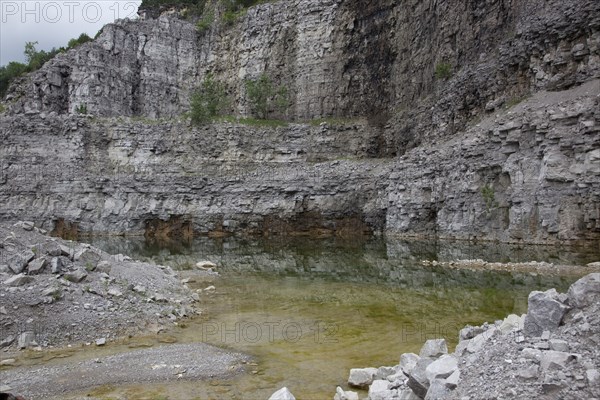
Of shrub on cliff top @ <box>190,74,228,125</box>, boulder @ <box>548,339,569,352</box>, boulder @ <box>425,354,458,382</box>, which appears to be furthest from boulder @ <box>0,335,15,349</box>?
shrub on cliff top @ <box>190,74,228,125</box>

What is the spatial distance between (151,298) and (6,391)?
6.62 metres

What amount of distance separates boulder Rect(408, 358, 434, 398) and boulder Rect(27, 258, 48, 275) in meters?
11.2

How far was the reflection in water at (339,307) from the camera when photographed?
971cm

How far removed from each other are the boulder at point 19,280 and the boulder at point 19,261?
825mm

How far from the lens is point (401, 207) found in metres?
42.1

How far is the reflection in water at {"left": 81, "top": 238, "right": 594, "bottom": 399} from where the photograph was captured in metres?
9.71

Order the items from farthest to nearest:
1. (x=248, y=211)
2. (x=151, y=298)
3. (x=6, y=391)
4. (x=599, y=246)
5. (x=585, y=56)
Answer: (x=248, y=211) → (x=585, y=56) → (x=599, y=246) → (x=151, y=298) → (x=6, y=391)

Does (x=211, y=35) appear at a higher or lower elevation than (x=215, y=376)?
higher

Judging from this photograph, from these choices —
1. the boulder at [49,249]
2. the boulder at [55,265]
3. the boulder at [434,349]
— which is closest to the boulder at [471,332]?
the boulder at [434,349]

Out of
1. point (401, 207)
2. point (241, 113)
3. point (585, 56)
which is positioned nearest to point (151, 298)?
point (401, 207)

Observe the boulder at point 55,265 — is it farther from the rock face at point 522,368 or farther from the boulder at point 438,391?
the boulder at point 438,391

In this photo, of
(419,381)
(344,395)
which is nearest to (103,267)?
(344,395)

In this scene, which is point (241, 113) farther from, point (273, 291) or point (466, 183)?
point (273, 291)

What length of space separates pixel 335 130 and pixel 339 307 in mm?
43710
